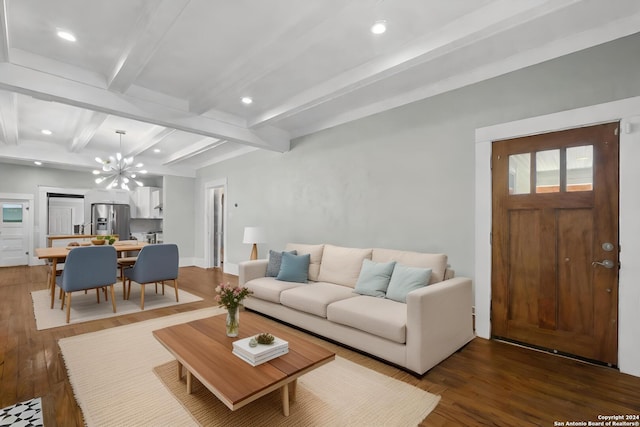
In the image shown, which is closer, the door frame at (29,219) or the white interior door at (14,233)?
the white interior door at (14,233)

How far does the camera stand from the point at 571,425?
1826 millimetres

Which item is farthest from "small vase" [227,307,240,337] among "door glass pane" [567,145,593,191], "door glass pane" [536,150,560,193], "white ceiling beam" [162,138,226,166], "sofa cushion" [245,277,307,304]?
"white ceiling beam" [162,138,226,166]

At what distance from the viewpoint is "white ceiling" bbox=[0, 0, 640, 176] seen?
226 centimetres

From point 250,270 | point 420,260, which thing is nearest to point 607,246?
point 420,260

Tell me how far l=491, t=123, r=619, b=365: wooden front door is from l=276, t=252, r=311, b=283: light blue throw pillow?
2.13m

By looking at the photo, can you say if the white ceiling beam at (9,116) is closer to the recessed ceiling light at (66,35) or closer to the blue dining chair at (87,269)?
the recessed ceiling light at (66,35)

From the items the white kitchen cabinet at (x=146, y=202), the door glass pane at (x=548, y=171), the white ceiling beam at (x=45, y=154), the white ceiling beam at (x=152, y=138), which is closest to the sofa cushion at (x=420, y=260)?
the door glass pane at (x=548, y=171)

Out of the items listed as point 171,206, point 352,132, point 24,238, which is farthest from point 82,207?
point 352,132

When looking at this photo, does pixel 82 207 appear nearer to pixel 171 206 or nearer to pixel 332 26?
pixel 171 206

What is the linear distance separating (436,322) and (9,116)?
6.13 m

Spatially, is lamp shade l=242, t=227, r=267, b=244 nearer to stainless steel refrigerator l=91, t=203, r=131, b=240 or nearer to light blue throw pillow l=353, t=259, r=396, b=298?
light blue throw pillow l=353, t=259, r=396, b=298

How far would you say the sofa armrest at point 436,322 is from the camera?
2338 millimetres

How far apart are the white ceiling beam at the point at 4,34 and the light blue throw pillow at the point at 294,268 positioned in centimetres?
326

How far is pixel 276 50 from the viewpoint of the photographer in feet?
9.10
